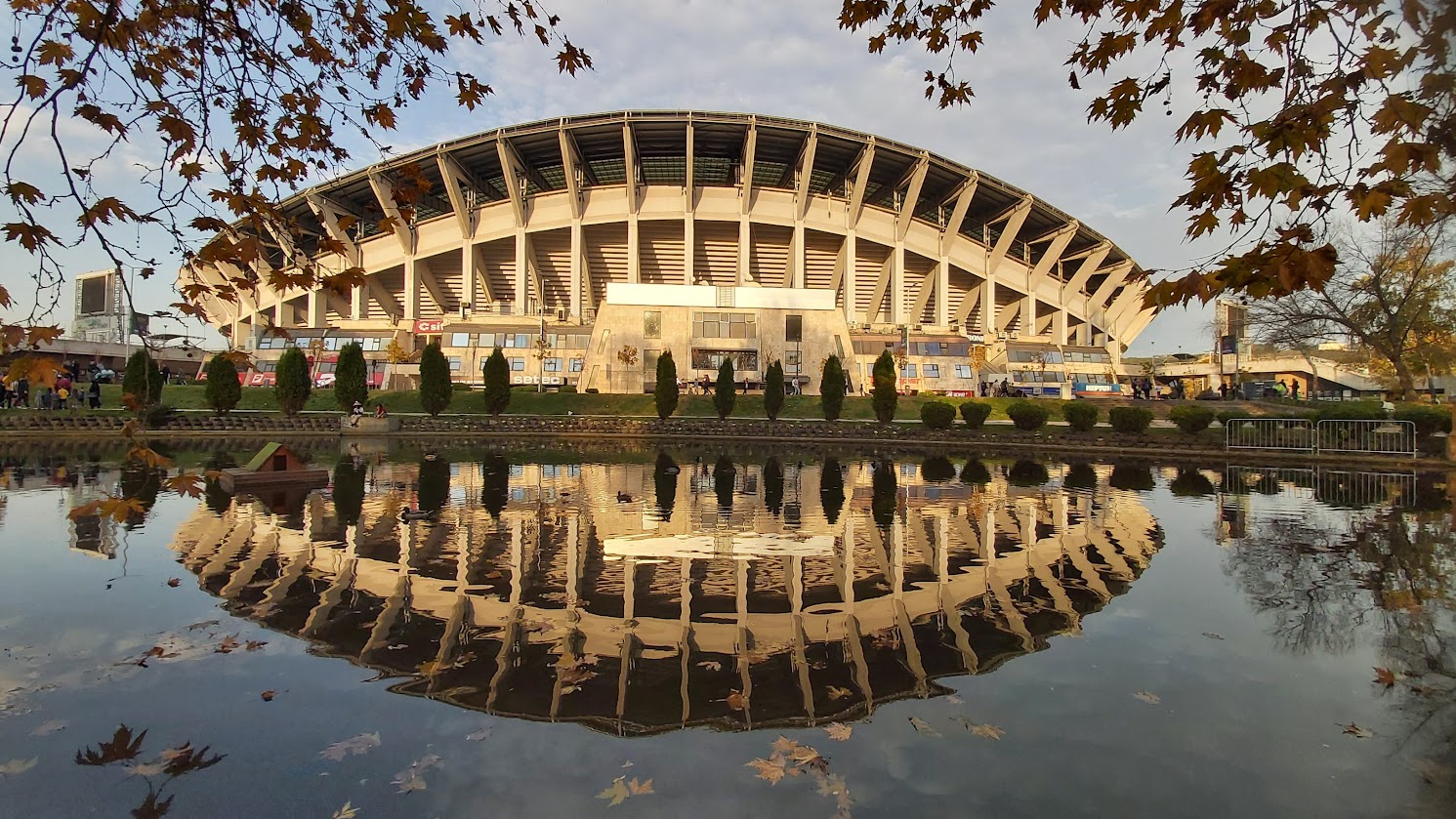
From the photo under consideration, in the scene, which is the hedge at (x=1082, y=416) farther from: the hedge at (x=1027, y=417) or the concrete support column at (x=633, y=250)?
the concrete support column at (x=633, y=250)

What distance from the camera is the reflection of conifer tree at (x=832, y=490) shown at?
1159 centimetres

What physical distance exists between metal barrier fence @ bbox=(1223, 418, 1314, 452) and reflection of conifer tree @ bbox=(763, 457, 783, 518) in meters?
16.3

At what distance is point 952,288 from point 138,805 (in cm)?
7250

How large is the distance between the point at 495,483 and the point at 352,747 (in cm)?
1177

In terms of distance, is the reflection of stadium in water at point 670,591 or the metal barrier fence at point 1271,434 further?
the metal barrier fence at point 1271,434

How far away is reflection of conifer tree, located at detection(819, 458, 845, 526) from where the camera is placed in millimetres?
11586

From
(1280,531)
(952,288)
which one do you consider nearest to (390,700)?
(1280,531)

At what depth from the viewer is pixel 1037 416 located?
1141 inches

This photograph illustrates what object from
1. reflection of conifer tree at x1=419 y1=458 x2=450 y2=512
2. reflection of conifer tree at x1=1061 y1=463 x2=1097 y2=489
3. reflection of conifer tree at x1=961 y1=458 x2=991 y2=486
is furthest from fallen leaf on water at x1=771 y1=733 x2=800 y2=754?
reflection of conifer tree at x1=1061 y1=463 x2=1097 y2=489

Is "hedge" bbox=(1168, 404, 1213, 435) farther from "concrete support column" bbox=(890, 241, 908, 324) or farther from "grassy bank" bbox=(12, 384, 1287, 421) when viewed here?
"concrete support column" bbox=(890, 241, 908, 324)

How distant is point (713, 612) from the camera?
598 cm

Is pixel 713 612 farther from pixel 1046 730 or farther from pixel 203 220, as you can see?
pixel 203 220

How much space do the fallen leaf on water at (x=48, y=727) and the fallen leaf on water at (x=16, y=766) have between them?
30 centimetres

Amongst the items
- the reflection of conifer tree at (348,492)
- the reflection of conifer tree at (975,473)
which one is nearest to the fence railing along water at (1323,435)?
the reflection of conifer tree at (975,473)
